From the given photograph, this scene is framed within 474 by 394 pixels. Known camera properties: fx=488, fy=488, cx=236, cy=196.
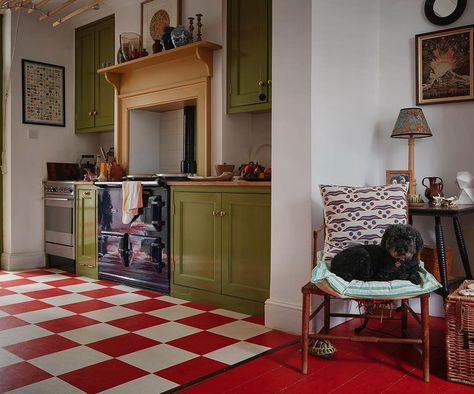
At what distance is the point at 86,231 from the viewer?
4605 mm

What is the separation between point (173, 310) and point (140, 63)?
2.32 m

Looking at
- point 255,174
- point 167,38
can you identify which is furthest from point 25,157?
point 255,174

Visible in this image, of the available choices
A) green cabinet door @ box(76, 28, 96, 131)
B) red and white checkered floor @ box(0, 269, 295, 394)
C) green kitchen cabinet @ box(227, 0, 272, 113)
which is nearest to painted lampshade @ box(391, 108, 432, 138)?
green kitchen cabinet @ box(227, 0, 272, 113)

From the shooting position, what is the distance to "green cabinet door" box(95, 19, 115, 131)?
506 centimetres

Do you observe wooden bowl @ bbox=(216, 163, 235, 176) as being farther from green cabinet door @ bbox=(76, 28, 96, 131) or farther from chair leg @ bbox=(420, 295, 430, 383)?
green cabinet door @ bbox=(76, 28, 96, 131)

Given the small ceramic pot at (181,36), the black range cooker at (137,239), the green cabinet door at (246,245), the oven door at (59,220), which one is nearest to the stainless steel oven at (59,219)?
the oven door at (59,220)

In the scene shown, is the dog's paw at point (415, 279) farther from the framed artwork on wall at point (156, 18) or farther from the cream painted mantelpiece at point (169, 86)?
the framed artwork on wall at point (156, 18)

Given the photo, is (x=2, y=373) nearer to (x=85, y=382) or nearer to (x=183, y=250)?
(x=85, y=382)

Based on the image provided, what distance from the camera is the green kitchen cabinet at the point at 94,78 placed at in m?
5.09

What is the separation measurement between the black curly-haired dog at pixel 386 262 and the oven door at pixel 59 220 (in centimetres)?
332

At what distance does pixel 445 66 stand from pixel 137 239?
2.61 m

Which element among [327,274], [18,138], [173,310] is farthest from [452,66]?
[18,138]

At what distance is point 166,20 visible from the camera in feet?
14.5

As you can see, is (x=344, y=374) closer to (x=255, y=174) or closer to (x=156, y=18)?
(x=255, y=174)
